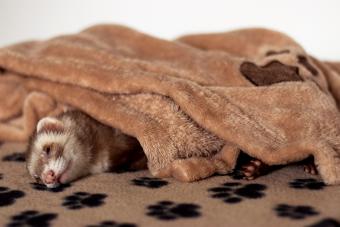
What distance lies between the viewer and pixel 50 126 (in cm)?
137

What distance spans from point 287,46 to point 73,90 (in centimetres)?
73

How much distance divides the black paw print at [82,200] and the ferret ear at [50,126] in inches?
8.6

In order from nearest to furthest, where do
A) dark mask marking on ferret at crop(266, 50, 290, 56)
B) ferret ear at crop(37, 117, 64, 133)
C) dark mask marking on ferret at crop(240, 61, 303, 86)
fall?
ferret ear at crop(37, 117, 64, 133)
dark mask marking on ferret at crop(240, 61, 303, 86)
dark mask marking on ferret at crop(266, 50, 290, 56)

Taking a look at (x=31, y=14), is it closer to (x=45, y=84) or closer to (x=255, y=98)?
(x=45, y=84)

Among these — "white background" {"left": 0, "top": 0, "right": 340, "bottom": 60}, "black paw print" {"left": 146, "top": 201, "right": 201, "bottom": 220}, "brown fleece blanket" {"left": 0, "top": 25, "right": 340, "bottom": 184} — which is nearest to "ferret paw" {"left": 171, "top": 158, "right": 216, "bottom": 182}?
"brown fleece blanket" {"left": 0, "top": 25, "right": 340, "bottom": 184}

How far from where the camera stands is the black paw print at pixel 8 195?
1174 millimetres

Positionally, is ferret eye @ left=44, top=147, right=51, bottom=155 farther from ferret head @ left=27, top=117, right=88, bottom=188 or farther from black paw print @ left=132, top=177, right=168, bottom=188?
black paw print @ left=132, top=177, right=168, bottom=188

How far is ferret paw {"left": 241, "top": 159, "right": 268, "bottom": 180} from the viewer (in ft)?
4.21

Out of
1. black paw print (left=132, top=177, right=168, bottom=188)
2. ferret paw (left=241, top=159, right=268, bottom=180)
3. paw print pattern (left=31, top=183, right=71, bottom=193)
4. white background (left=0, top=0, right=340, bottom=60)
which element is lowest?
paw print pattern (left=31, top=183, right=71, bottom=193)

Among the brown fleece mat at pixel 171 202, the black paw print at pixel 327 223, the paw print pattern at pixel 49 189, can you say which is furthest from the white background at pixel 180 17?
the black paw print at pixel 327 223

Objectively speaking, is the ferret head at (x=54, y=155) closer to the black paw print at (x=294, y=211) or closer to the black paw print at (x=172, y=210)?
the black paw print at (x=172, y=210)

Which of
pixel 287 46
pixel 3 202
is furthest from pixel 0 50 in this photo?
pixel 287 46

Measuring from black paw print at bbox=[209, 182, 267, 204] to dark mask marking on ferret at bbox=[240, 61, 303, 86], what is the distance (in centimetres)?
38

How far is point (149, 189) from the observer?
48.6 inches
